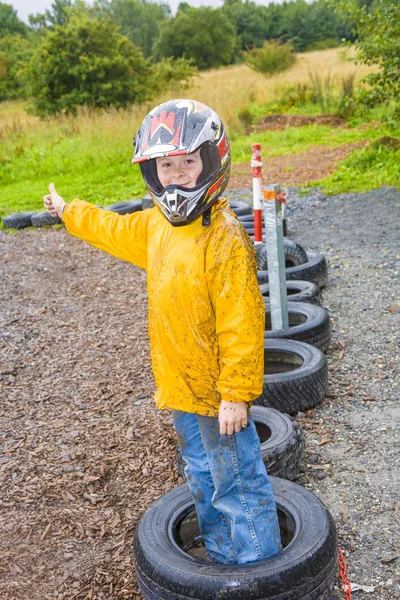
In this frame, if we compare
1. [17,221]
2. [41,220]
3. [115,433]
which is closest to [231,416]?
[115,433]

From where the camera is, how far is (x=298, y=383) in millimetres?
4398

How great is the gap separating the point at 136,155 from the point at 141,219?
1.24ft

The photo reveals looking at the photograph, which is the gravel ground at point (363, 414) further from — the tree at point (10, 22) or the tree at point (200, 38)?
the tree at point (10, 22)

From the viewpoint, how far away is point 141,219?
2.78 metres

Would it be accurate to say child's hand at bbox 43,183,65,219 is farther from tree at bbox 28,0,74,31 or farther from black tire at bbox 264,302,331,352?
tree at bbox 28,0,74,31

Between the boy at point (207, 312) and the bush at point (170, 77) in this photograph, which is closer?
the boy at point (207, 312)

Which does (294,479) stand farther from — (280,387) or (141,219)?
(141,219)

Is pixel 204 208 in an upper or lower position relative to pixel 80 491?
upper

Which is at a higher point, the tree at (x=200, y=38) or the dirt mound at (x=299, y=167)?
the tree at (x=200, y=38)

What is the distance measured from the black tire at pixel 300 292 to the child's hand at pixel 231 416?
11.5 ft

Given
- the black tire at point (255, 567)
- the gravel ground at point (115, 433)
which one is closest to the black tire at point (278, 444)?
the gravel ground at point (115, 433)

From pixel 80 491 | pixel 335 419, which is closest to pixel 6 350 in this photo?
pixel 80 491

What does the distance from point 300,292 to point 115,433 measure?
2.52 m

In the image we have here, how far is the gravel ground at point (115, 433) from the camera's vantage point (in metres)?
3.21
